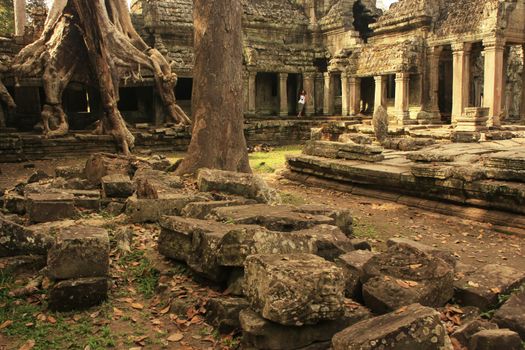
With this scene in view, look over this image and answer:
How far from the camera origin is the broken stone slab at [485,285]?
12.8ft

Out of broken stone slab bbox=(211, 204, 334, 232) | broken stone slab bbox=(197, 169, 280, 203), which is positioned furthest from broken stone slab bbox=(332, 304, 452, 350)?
broken stone slab bbox=(197, 169, 280, 203)

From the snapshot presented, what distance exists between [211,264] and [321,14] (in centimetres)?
2470

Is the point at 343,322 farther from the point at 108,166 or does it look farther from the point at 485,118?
the point at 485,118

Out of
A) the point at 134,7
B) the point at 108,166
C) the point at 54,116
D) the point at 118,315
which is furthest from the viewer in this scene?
the point at 134,7

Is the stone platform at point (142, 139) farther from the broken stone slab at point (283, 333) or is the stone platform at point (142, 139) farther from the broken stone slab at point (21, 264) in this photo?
the broken stone slab at point (283, 333)

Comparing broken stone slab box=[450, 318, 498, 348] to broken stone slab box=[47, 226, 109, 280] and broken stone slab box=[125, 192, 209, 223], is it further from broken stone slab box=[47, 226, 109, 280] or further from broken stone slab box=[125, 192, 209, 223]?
broken stone slab box=[125, 192, 209, 223]

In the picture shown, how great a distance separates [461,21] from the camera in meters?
18.4

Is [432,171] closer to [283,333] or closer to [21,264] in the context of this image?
[283,333]

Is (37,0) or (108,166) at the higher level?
(37,0)

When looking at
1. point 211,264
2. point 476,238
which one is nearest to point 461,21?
point 476,238

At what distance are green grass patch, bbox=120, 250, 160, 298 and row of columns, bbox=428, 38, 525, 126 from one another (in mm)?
15061

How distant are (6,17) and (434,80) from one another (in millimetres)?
26119

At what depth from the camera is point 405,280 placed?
12.9 feet

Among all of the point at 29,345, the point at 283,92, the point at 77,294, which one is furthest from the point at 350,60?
the point at 29,345
